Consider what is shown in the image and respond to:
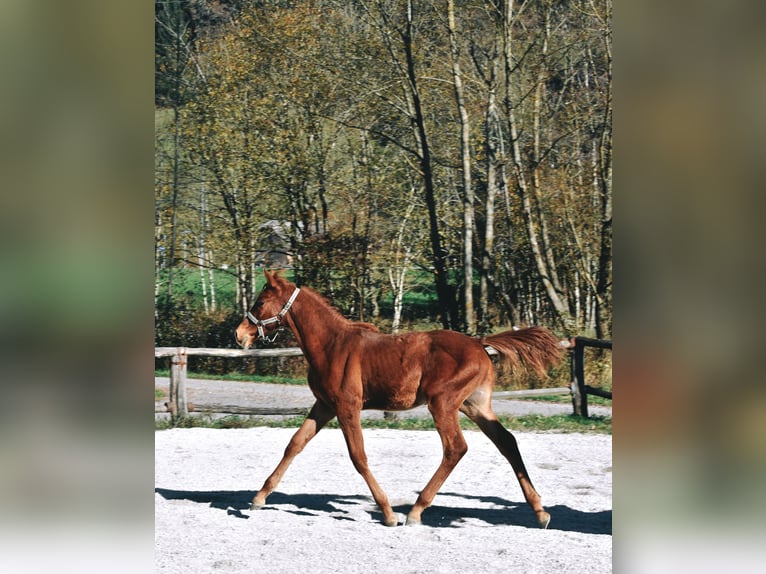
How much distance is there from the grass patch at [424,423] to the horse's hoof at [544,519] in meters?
1.52

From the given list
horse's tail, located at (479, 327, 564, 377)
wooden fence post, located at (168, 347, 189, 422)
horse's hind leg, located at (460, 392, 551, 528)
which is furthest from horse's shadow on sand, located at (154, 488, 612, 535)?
wooden fence post, located at (168, 347, 189, 422)

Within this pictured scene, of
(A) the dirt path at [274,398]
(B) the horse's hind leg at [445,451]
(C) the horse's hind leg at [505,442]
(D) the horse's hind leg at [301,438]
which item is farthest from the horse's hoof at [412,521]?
(A) the dirt path at [274,398]

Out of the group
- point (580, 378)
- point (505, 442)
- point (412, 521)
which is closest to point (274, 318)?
point (412, 521)

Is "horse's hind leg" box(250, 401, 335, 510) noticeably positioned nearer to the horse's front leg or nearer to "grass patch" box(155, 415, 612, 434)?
the horse's front leg

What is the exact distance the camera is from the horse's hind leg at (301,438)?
679 centimetres

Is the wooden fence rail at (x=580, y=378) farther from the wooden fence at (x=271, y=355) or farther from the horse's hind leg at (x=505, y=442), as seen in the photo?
the horse's hind leg at (x=505, y=442)

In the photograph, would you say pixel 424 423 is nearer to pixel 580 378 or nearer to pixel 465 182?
pixel 580 378

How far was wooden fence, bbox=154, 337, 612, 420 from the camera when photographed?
817 cm

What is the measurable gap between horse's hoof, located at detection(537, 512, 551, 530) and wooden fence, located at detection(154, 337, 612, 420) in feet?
5.34

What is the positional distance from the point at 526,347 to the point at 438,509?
1379 mm
